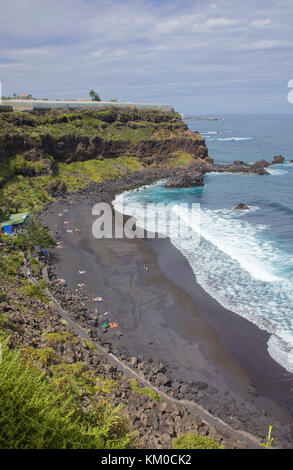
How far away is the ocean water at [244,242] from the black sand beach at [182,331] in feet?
3.88

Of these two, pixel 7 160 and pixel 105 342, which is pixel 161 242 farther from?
pixel 7 160

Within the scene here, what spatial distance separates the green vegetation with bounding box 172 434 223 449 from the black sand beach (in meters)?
2.84

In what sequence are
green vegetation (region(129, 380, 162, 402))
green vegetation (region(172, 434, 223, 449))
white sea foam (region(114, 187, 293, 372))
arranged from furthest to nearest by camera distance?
1. white sea foam (region(114, 187, 293, 372))
2. green vegetation (region(129, 380, 162, 402))
3. green vegetation (region(172, 434, 223, 449))

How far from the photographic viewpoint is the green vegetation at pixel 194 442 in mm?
11172

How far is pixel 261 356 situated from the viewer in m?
18.1

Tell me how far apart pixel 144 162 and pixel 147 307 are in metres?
56.4

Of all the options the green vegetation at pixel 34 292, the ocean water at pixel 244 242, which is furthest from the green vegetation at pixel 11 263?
the ocean water at pixel 244 242

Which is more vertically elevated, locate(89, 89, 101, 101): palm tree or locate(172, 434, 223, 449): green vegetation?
locate(89, 89, 101, 101): palm tree

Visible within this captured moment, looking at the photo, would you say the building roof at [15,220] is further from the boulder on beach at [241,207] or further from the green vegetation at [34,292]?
the boulder on beach at [241,207]

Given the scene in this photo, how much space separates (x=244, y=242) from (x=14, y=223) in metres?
23.7

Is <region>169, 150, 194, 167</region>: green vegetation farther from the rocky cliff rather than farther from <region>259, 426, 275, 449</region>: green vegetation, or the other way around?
<region>259, 426, 275, 449</region>: green vegetation

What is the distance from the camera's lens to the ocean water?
2209 centimetres

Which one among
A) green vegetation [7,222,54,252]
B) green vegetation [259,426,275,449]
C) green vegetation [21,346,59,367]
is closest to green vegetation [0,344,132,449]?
green vegetation [21,346,59,367]

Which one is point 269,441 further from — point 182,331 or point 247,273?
point 247,273
